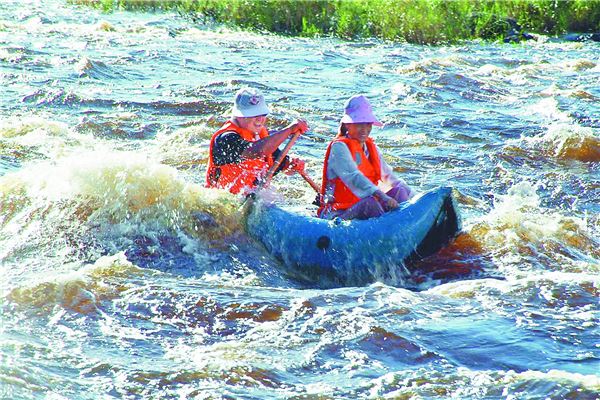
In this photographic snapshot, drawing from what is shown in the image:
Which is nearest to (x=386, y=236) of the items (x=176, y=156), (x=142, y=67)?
(x=176, y=156)

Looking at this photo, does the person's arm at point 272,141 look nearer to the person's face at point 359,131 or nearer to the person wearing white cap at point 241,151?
the person wearing white cap at point 241,151

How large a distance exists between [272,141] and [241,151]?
0.95 feet

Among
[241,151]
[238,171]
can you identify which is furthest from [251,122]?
[238,171]

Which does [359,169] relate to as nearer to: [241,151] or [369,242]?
[369,242]

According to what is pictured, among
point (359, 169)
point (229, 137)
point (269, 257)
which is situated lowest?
point (269, 257)

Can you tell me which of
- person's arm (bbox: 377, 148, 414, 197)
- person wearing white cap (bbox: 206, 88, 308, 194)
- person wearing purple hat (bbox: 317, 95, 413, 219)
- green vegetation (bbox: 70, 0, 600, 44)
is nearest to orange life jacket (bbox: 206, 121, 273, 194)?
person wearing white cap (bbox: 206, 88, 308, 194)

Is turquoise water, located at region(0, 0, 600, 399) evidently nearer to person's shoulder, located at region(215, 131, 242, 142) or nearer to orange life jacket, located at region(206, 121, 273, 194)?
orange life jacket, located at region(206, 121, 273, 194)

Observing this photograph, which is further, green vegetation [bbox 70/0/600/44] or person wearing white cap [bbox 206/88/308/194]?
green vegetation [bbox 70/0/600/44]

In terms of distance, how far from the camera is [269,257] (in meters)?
6.31

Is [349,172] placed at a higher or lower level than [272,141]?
lower

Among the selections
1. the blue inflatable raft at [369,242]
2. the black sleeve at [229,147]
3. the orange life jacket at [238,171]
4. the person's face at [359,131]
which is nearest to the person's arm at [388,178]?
the person's face at [359,131]

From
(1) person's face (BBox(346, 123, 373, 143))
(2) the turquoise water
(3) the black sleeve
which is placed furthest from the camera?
(3) the black sleeve

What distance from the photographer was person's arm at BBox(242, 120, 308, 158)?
6.44 metres

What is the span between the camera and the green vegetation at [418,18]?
1736 centimetres
